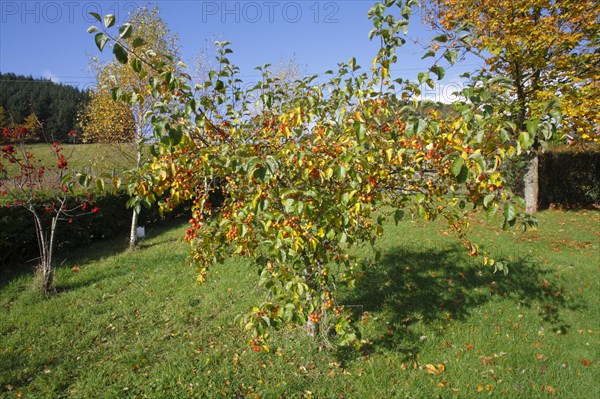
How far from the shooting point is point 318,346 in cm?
348

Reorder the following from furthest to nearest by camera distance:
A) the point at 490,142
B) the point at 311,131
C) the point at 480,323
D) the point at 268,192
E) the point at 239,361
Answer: the point at 480,323 < the point at 239,361 < the point at 311,131 < the point at 268,192 < the point at 490,142

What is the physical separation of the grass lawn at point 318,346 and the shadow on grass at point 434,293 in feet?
0.07

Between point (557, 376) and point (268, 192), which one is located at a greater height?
point (268, 192)

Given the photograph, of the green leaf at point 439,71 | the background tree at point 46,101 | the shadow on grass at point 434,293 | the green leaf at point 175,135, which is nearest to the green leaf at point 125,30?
the green leaf at point 175,135

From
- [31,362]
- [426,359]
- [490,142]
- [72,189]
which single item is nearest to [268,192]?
[72,189]

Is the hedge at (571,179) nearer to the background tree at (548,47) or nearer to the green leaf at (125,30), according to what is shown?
the background tree at (548,47)

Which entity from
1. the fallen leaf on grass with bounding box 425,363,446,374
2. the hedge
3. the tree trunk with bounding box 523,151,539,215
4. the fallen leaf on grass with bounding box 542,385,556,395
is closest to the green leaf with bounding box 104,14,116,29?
the fallen leaf on grass with bounding box 425,363,446,374

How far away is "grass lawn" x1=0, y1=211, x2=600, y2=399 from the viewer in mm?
3008

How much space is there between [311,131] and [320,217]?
944 millimetres

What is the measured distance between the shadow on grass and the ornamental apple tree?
4.16 feet

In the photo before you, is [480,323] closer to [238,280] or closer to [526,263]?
[526,263]

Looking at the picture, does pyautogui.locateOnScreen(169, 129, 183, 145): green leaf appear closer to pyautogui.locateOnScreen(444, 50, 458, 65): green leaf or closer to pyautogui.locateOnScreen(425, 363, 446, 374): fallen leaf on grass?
pyautogui.locateOnScreen(444, 50, 458, 65): green leaf

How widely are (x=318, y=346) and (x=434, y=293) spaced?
197cm

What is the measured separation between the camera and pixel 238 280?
5320 mm
